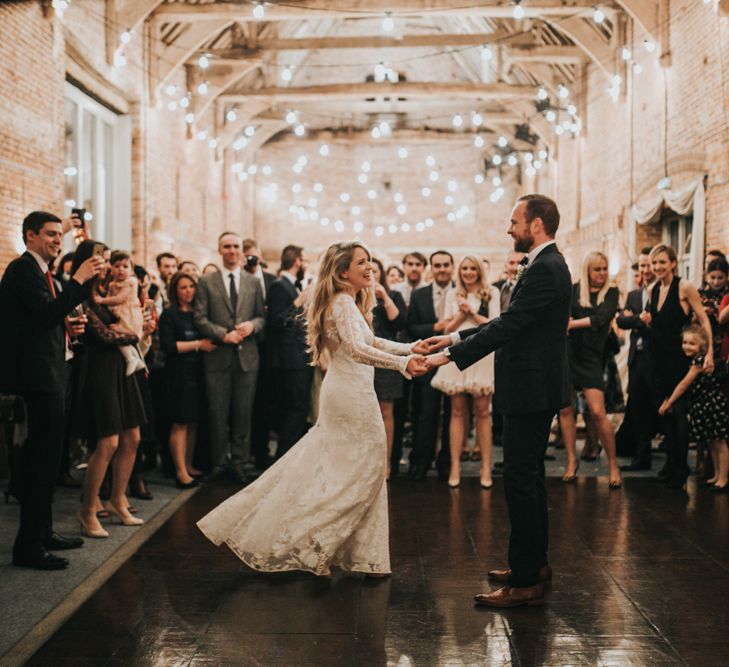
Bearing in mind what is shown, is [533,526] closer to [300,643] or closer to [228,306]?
[300,643]

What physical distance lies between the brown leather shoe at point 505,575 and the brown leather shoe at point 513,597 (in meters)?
0.23

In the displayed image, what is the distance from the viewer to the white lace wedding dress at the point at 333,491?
150 inches

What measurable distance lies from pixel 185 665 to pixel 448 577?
141cm

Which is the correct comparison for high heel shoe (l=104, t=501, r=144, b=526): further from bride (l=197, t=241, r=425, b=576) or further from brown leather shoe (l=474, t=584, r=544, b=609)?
brown leather shoe (l=474, t=584, r=544, b=609)

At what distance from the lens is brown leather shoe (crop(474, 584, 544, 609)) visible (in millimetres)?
3520

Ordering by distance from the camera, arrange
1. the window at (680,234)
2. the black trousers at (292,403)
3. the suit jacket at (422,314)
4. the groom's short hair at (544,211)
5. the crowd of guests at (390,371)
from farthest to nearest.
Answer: the window at (680,234) → the black trousers at (292,403) → the suit jacket at (422,314) → the crowd of guests at (390,371) → the groom's short hair at (544,211)

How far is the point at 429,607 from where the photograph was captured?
353 cm

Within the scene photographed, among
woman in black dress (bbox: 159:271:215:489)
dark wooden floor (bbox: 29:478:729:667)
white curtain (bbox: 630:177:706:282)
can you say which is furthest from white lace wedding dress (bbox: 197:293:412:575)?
white curtain (bbox: 630:177:706:282)

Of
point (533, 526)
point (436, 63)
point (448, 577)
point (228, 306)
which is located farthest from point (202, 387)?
point (436, 63)

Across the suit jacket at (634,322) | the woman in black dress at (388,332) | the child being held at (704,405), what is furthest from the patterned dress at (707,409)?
the woman in black dress at (388,332)

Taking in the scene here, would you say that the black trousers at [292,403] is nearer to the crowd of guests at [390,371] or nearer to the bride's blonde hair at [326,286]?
the crowd of guests at [390,371]

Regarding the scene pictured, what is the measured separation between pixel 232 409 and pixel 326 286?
2684 millimetres

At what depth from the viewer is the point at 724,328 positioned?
20.0 ft

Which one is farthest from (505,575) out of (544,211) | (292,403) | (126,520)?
(292,403)
